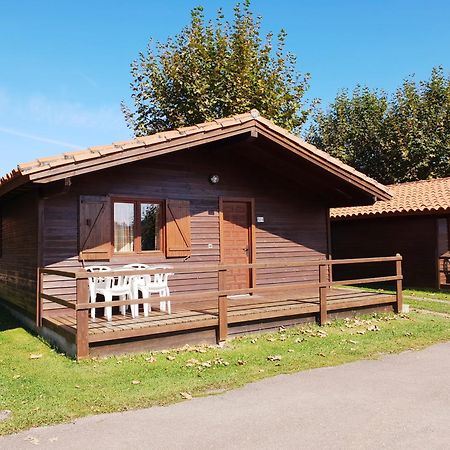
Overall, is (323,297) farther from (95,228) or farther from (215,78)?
(215,78)

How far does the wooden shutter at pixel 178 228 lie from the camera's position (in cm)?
944

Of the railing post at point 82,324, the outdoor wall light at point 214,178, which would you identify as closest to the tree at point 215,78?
the outdoor wall light at point 214,178

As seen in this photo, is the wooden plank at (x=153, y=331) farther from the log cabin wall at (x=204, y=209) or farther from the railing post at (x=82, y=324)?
the log cabin wall at (x=204, y=209)

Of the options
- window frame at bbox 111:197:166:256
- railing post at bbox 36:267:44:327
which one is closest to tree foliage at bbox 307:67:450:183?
window frame at bbox 111:197:166:256

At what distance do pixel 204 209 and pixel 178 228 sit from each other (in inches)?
30.8

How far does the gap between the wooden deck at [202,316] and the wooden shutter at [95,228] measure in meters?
1.17

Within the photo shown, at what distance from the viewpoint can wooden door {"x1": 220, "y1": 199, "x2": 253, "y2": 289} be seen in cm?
1035

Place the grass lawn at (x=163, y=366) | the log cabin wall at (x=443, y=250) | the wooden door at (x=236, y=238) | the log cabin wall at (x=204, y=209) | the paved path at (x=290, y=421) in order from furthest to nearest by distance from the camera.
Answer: the log cabin wall at (x=443, y=250)
the wooden door at (x=236, y=238)
the log cabin wall at (x=204, y=209)
the grass lawn at (x=163, y=366)
the paved path at (x=290, y=421)

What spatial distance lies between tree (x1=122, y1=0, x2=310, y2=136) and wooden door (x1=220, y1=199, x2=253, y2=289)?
1137 cm

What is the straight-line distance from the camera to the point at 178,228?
954 cm

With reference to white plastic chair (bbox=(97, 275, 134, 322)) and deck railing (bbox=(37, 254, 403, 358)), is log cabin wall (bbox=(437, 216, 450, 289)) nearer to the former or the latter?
deck railing (bbox=(37, 254, 403, 358))

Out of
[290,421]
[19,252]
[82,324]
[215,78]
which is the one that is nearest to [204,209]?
[19,252]

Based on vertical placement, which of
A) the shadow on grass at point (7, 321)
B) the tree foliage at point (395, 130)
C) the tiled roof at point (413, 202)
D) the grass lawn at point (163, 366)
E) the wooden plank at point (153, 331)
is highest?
the tree foliage at point (395, 130)

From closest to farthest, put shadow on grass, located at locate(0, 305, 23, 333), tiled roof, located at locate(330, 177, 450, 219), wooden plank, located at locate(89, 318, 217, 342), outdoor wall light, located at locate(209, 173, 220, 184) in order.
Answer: wooden plank, located at locate(89, 318, 217, 342) → shadow on grass, located at locate(0, 305, 23, 333) → outdoor wall light, located at locate(209, 173, 220, 184) → tiled roof, located at locate(330, 177, 450, 219)
